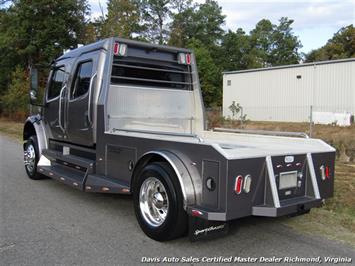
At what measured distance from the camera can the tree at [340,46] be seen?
2441 inches

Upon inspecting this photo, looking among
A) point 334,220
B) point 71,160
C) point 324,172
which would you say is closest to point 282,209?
point 324,172

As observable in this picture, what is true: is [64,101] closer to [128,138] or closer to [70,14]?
[128,138]

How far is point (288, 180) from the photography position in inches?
181

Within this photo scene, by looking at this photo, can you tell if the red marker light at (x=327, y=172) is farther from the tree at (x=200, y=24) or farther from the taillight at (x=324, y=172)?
the tree at (x=200, y=24)

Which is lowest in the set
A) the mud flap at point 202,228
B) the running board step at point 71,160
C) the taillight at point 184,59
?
the mud flap at point 202,228

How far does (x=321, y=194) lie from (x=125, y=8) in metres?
39.0

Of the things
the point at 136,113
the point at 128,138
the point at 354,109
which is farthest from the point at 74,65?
the point at 354,109

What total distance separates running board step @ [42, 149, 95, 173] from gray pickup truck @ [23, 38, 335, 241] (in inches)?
0.9

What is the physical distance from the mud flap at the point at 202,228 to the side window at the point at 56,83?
4.49 metres

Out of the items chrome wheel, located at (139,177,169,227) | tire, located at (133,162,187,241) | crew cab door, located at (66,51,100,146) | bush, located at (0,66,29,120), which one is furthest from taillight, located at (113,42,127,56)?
bush, located at (0,66,29,120)

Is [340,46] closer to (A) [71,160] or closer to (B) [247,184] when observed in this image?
(A) [71,160]

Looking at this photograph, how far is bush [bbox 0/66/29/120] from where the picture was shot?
3180 centimetres

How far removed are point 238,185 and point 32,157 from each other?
5769 millimetres

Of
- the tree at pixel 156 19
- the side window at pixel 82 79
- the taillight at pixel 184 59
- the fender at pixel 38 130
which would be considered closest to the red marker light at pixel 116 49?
the side window at pixel 82 79
